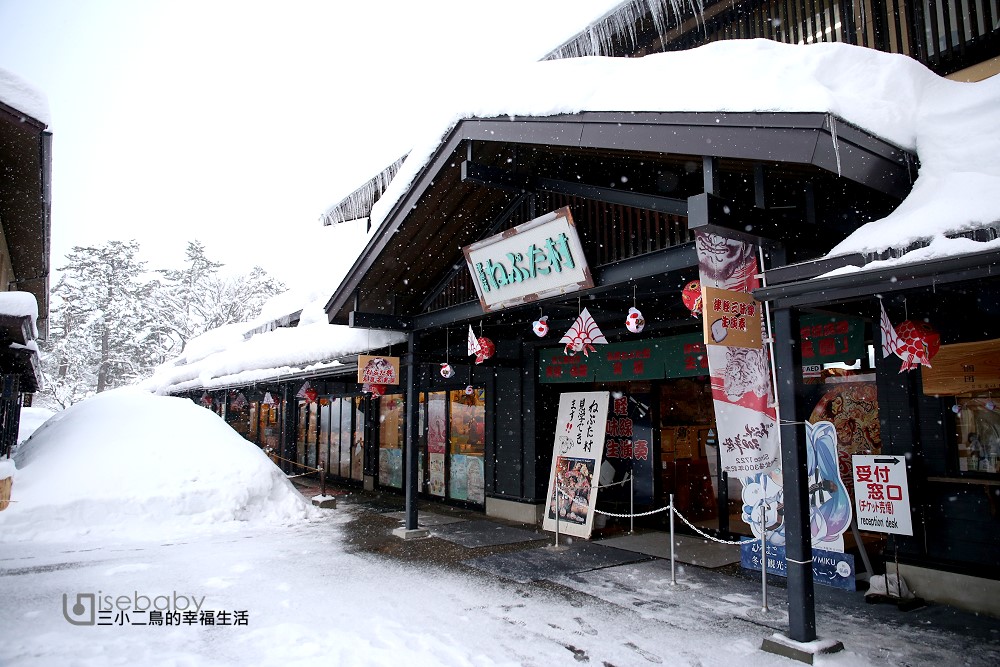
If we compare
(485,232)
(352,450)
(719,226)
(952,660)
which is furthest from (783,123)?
(352,450)

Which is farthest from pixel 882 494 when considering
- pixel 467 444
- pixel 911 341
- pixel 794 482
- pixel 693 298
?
pixel 467 444

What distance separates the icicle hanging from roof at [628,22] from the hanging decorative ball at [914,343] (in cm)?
624

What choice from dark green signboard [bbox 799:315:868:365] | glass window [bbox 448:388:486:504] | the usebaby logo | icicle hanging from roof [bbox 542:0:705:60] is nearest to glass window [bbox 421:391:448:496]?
glass window [bbox 448:388:486:504]

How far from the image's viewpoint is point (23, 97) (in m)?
8.09

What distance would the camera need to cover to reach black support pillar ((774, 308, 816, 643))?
540 cm

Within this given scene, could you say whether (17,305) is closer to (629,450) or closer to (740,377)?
(740,377)

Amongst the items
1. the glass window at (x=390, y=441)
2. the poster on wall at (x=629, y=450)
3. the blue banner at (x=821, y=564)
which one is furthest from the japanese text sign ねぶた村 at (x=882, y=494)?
the glass window at (x=390, y=441)

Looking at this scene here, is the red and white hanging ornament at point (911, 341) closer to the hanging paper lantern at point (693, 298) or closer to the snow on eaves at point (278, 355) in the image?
the hanging paper lantern at point (693, 298)

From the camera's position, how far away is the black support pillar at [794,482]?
5398 millimetres

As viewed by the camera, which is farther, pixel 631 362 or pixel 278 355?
pixel 278 355

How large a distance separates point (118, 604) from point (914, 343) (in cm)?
887

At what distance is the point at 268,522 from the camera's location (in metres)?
12.4

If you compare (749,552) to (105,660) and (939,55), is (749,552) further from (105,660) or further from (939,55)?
(105,660)

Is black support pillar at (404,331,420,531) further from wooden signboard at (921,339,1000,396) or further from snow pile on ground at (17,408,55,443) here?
snow pile on ground at (17,408,55,443)
